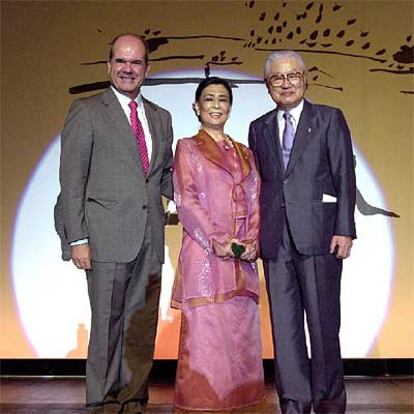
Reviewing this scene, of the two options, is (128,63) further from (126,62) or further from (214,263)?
(214,263)

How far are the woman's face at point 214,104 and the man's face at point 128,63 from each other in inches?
10.6

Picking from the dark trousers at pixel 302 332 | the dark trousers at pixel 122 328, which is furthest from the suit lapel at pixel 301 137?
the dark trousers at pixel 122 328

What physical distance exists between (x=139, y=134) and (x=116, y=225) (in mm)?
Result: 380

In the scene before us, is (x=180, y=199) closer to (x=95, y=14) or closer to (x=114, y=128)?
(x=114, y=128)

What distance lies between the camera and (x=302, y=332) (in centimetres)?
300

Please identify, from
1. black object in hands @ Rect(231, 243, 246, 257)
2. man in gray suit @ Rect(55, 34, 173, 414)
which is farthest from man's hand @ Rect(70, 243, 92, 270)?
black object in hands @ Rect(231, 243, 246, 257)

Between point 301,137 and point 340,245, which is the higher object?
point 301,137

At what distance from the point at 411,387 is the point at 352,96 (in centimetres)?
168

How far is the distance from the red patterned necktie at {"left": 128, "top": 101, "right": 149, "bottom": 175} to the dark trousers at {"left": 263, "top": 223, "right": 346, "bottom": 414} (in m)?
0.62

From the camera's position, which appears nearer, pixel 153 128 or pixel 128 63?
Result: pixel 128 63

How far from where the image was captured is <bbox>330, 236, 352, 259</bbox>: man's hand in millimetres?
2969

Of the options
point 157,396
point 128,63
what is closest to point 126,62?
point 128,63

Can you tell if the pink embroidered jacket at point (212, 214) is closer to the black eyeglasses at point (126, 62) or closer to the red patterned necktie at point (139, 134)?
the red patterned necktie at point (139, 134)

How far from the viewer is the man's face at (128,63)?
118 inches
